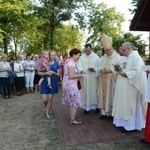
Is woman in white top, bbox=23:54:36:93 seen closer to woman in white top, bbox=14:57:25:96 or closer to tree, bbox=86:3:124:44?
woman in white top, bbox=14:57:25:96

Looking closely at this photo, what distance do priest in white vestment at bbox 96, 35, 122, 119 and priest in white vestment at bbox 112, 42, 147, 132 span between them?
87 cm

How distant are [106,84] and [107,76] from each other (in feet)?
0.73

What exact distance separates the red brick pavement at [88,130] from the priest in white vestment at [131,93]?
29 centimetres

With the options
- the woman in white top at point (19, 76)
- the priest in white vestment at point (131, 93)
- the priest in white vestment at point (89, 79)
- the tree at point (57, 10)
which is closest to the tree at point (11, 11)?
the tree at point (57, 10)

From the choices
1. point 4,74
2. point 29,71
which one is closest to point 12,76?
point 4,74

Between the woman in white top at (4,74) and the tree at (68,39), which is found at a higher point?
the tree at (68,39)

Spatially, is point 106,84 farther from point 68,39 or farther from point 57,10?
point 68,39

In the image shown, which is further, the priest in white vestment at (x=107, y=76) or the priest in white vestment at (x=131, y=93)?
the priest in white vestment at (x=107, y=76)

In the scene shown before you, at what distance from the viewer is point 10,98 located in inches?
438

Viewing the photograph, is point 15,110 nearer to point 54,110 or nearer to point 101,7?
point 54,110

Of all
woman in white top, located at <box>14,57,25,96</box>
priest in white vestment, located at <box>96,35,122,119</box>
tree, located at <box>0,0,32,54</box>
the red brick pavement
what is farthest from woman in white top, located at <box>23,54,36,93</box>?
tree, located at <box>0,0,32,54</box>

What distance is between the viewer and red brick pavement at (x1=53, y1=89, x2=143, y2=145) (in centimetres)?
→ 535

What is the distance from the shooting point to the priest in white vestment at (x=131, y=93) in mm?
5422

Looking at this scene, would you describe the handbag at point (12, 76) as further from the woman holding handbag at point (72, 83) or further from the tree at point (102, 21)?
the tree at point (102, 21)
